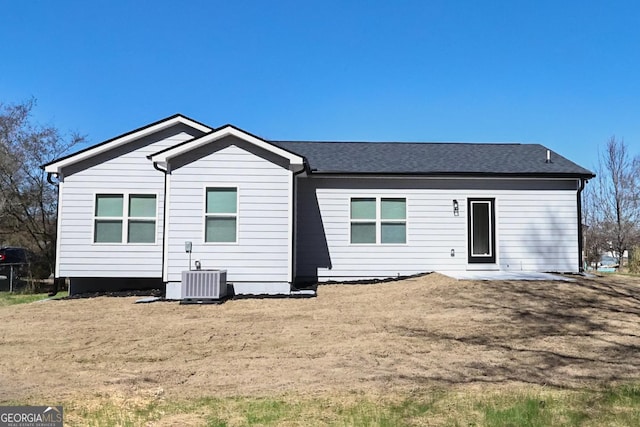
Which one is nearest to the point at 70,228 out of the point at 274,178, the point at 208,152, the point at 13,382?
the point at 208,152

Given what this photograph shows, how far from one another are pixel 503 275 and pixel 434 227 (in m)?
2.29

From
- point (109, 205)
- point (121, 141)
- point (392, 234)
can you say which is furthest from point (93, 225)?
point (392, 234)

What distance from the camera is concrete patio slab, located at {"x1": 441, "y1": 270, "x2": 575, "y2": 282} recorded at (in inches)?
471

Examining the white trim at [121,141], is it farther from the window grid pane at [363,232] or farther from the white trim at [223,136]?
the window grid pane at [363,232]

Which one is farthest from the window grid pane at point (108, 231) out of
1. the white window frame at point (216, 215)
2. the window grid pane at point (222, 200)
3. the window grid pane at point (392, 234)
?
the window grid pane at point (392, 234)

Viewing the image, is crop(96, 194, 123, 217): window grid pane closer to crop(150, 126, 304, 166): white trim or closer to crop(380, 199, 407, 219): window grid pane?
crop(150, 126, 304, 166): white trim

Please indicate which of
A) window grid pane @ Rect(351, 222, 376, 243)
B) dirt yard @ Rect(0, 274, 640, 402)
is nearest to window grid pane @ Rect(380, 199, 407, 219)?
window grid pane @ Rect(351, 222, 376, 243)

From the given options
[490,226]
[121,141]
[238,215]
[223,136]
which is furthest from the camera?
[490,226]

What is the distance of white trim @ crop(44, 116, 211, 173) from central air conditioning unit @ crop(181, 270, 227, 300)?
4534mm

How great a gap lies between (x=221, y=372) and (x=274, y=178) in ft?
20.2

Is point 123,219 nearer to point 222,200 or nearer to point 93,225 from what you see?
point 93,225

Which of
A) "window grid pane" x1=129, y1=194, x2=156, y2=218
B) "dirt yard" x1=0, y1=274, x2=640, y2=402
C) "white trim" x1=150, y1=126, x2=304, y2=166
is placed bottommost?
"dirt yard" x1=0, y1=274, x2=640, y2=402

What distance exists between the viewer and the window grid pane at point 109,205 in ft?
41.8

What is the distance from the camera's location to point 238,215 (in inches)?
455
